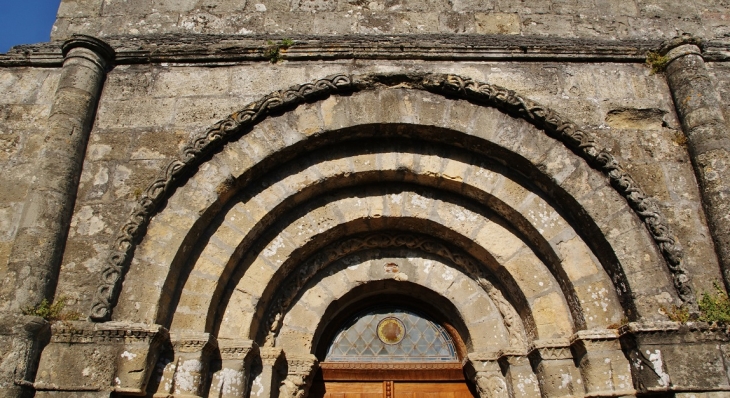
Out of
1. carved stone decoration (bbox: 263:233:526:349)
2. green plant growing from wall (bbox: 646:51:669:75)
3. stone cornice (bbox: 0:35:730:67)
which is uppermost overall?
stone cornice (bbox: 0:35:730:67)

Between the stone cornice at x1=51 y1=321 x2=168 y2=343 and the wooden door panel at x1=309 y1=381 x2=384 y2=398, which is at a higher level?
the stone cornice at x1=51 y1=321 x2=168 y2=343

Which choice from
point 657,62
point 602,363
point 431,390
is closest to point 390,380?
point 431,390

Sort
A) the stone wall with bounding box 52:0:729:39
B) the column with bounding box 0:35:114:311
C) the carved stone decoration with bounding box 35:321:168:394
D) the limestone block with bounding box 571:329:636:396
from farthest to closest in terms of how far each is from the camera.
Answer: the stone wall with bounding box 52:0:729:39, the limestone block with bounding box 571:329:636:396, the column with bounding box 0:35:114:311, the carved stone decoration with bounding box 35:321:168:394

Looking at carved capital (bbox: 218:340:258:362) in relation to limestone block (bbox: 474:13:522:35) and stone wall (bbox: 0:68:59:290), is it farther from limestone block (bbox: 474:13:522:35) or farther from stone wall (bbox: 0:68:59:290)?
limestone block (bbox: 474:13:522:35)

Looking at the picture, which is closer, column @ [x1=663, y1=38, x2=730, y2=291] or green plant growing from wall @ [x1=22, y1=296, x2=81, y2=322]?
green plant growing from wall @ [x1=22, y1=296, x2=81, y2=322]

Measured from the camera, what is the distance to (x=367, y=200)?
533cm

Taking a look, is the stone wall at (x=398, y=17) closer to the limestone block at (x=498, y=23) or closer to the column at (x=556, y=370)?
the limestone block at (x=498, y=23)

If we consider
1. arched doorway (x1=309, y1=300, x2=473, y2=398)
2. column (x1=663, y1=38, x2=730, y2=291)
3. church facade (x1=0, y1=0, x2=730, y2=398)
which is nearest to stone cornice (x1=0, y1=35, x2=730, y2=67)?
church facade (x1=0, y1=0, x2=730, y2=398)

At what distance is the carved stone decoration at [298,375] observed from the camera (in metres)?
4.89

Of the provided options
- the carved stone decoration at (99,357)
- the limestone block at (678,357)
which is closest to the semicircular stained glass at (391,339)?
the limestone block at (678,357)

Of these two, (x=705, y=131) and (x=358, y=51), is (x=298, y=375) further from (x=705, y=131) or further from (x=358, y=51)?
(x=705, y=131)

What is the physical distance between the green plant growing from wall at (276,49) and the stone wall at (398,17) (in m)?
0.35

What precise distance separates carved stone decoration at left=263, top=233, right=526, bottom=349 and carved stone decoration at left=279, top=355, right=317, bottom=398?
0.89 feet

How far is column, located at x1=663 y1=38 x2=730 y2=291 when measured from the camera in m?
4.47
